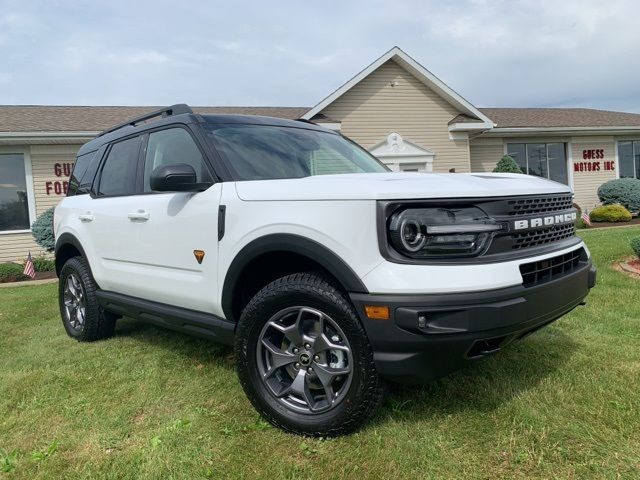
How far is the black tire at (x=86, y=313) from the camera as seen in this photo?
4.42 meters

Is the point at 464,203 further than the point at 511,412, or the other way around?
the point at 511,412

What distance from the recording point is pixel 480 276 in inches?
85.0

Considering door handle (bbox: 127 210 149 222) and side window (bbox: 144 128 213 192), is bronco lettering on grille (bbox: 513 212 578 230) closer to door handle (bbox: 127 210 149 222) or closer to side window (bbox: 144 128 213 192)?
side window (bbox: 144 128 213 192)

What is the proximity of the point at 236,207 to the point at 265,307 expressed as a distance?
0.62 meters

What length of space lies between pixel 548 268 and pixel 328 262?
3.79ft

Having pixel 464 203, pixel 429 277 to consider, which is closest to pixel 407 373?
pixel 429 277

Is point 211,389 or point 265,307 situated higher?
point 265,307

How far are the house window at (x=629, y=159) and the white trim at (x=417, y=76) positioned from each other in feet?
24.9

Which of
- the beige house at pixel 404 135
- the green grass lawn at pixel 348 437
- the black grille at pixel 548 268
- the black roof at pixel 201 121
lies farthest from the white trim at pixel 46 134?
the black grille at pixel 548 268

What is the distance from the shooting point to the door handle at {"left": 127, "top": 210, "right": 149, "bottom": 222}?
3505 mm

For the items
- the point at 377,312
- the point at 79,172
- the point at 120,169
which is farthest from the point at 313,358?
the point at 79,172

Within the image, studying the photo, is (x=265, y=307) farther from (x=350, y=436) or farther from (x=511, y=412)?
(x=511, y=412)

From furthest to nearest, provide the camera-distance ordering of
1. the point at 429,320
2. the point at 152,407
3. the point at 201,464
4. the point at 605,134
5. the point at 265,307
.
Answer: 1. the point at 605,134
2. the point at 152,407
3. the point at 265,307
4. the point at 201,464
5. the point at 429,320

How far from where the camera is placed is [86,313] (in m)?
4.50
